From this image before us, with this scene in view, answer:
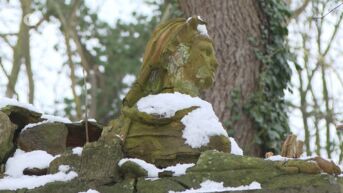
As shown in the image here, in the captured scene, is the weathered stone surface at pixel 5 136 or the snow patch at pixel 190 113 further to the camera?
the weathered stone surface at pixel 5 136

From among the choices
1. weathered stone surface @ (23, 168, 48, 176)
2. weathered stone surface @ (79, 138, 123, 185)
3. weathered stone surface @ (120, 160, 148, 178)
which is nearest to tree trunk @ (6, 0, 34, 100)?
weathered stone surface @ (23, 168, 48, 176)

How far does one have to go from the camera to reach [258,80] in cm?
870

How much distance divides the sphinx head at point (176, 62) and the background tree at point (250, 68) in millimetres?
3635

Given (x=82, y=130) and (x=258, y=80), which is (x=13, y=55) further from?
(x=82, y=130)

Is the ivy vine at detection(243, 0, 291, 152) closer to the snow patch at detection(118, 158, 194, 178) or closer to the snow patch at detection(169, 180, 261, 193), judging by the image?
the snow patch at detection(118, 158, 194, 178)

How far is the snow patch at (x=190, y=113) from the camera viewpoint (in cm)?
449

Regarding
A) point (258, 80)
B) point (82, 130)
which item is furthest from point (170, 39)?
point (258, 80)

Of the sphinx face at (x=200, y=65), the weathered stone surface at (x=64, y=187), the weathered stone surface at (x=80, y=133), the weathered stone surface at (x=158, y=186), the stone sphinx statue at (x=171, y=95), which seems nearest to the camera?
the weathered stone surface at (x=158, y=186)

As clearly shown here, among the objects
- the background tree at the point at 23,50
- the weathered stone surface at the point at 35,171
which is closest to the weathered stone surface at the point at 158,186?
the weathered stone surface at the point at 35,171

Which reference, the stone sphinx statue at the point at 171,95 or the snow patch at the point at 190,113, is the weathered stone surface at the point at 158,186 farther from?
the snow patch at the point at 190,113

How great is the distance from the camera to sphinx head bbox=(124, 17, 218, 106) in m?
4.80

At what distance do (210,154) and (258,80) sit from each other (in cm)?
457

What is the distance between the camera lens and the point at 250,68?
8.73m

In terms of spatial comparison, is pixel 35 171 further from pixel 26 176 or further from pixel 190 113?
pixel 190 113
